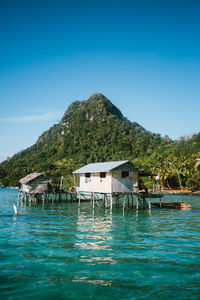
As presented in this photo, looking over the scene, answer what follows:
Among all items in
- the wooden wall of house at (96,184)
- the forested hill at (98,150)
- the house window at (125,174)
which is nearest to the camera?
the wooden wall of house at (96,184)

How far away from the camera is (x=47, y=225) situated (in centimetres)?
2169

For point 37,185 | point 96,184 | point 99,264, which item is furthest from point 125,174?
point 99,264

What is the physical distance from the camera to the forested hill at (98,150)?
78.1m

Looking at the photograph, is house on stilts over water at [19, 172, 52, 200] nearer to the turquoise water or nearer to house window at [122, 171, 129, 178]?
house window at [122, 171, 129, 178]

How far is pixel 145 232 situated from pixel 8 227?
1030 cm

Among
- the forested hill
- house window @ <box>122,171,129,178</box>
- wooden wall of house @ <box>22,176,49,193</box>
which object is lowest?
wooden wall of house @ <box>22,176,49,193</box>

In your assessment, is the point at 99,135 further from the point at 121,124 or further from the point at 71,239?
the point at 71,239

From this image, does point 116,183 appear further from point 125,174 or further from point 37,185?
point 37,185

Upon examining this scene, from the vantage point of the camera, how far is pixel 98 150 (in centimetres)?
12988

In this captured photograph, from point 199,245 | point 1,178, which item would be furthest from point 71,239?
point 1,178

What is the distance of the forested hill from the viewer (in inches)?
3074

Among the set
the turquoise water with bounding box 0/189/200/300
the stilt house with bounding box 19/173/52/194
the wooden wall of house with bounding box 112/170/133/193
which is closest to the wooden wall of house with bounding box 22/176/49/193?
the stilt house with bounding box 19/173/52/194

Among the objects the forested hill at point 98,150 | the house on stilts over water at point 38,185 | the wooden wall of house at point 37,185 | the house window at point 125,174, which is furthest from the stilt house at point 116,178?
the forested hill at point 98,150

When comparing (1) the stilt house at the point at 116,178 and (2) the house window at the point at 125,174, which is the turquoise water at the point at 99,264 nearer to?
(1) the stilt house at the point at 116,178
